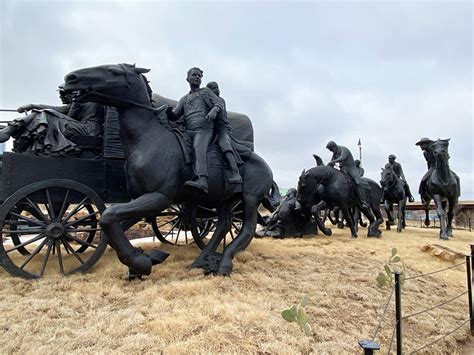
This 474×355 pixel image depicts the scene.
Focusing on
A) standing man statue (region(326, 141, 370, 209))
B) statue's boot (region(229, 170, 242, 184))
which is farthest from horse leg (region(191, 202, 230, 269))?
standing man statue (region(326, 141, 370, 209))

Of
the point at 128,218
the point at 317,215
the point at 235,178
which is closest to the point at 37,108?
the point at 128,218

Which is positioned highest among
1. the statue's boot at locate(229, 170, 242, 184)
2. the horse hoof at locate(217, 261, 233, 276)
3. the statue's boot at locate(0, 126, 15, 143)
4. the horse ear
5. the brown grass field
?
the horse ear

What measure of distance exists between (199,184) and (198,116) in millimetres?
1063

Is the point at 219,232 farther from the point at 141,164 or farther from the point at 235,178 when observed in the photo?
the point at 141,164

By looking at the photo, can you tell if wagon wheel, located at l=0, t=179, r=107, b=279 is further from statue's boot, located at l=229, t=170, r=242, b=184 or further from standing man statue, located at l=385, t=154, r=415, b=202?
standing man statue, located at l=385, t=154, r=415, b=202

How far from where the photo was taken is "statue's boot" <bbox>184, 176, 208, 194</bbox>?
4504 millimetres

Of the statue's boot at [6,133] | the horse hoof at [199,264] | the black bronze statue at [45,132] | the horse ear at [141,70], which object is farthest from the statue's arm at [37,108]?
the horse hoof at [199,264]

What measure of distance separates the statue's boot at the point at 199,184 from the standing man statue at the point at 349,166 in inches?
228

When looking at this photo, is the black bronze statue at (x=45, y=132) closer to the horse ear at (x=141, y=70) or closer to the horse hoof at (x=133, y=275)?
the horse ear at (x=141, y=70)

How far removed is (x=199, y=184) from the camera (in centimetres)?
452

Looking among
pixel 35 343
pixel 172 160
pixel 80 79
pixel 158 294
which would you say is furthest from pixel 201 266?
pixel 80 79

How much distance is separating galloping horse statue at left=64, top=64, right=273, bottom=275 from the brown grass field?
0.35 metres

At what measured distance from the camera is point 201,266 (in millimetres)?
4949

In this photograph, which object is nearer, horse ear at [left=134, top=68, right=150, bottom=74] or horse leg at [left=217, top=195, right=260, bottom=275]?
horse ear at [left=134, top=68, right=150, bottom=74]
